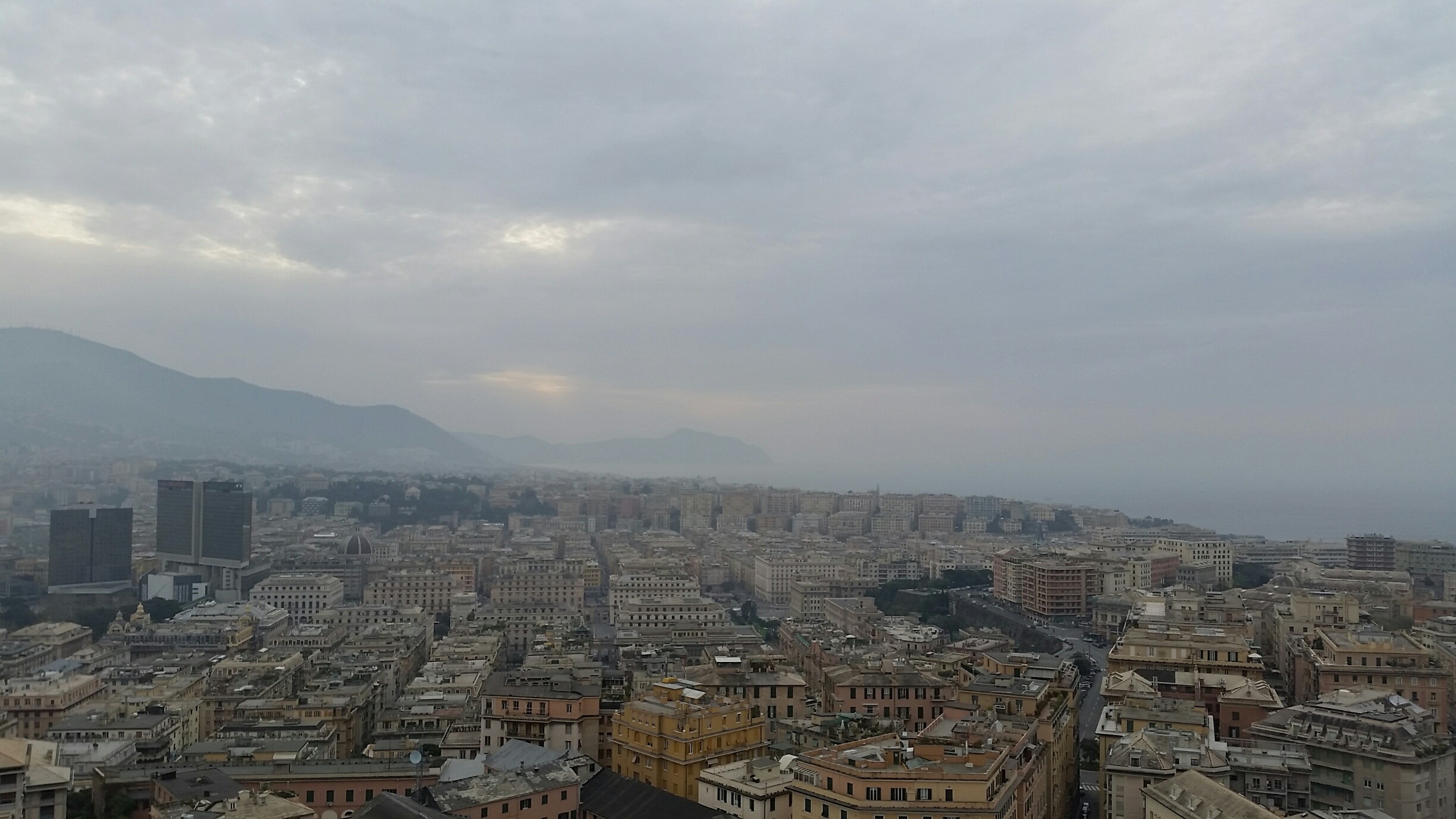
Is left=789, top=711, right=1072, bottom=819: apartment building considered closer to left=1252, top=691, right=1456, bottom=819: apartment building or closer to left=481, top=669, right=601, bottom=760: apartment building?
left=1252, top=691, right=1456, bottom=819: apartment building

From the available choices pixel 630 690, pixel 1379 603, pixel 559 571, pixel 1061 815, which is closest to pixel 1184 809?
pixel 1061 815

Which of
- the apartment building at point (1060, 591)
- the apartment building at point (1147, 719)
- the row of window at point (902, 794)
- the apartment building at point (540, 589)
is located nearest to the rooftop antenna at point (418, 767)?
the row of window at point (902, 794)

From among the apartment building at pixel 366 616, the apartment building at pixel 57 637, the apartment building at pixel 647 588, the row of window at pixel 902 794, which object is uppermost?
the row of window at pixel 902 794

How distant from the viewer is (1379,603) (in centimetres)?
4469

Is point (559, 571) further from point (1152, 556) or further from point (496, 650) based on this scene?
point (1152, 556)

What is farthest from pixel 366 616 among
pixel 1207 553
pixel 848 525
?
pixel 848 525

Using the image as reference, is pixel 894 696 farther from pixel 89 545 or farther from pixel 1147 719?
pixel 89 545

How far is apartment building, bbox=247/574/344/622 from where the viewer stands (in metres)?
56.9

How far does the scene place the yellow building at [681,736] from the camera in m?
20.2

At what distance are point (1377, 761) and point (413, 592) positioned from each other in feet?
162

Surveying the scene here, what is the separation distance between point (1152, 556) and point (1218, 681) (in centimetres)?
4088

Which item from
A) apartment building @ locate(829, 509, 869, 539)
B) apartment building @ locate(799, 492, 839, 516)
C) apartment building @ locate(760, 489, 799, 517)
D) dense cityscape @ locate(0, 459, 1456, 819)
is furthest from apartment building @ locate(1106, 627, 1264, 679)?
apartment building @ locate(760, 489, 799, 517)

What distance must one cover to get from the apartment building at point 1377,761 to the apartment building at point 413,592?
46.4 m

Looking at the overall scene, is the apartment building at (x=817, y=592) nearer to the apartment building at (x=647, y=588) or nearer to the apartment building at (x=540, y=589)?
the apartment building at (x=647, y=588)
